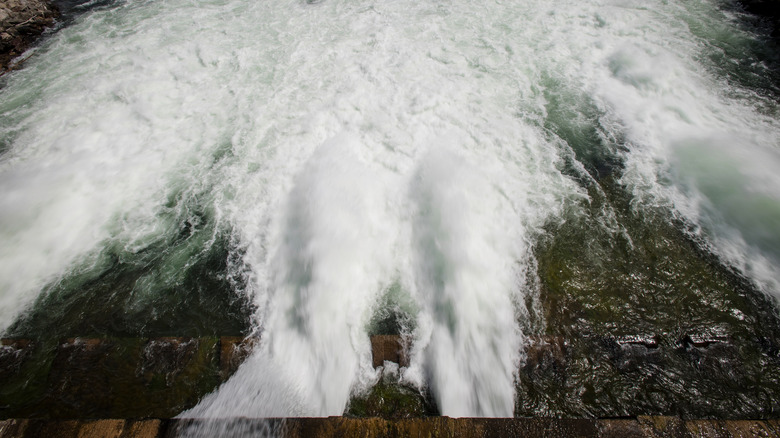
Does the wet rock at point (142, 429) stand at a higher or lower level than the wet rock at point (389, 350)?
higher

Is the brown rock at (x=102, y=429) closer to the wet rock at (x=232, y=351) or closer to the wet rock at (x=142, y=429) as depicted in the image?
the wet rock at (x=142, y=429)

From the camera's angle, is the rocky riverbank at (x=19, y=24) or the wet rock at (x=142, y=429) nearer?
the wet rock at (x=142, y=429)

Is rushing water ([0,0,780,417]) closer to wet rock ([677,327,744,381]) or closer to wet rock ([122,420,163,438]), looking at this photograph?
wet rock ([677,327,744,381])

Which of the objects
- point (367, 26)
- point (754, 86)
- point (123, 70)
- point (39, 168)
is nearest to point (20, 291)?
point (39, 168)

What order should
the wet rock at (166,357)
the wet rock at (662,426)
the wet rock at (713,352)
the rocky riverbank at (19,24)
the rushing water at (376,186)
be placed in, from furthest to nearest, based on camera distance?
the rocky riverbank at (19,24), the rushing water at (376,186), the wet rock at (166,357), the wet rock at (713,352), the wet rock at (662,426)

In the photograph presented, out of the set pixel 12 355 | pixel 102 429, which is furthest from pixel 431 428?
pixel 12 355

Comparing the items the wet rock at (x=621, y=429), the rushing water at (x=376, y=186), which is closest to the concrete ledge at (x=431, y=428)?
the wet rock at (x=621, y=429)

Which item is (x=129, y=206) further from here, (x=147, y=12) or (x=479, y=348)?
(x=147, y=12)

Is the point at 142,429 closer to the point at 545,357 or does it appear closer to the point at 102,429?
the point at 102,429
